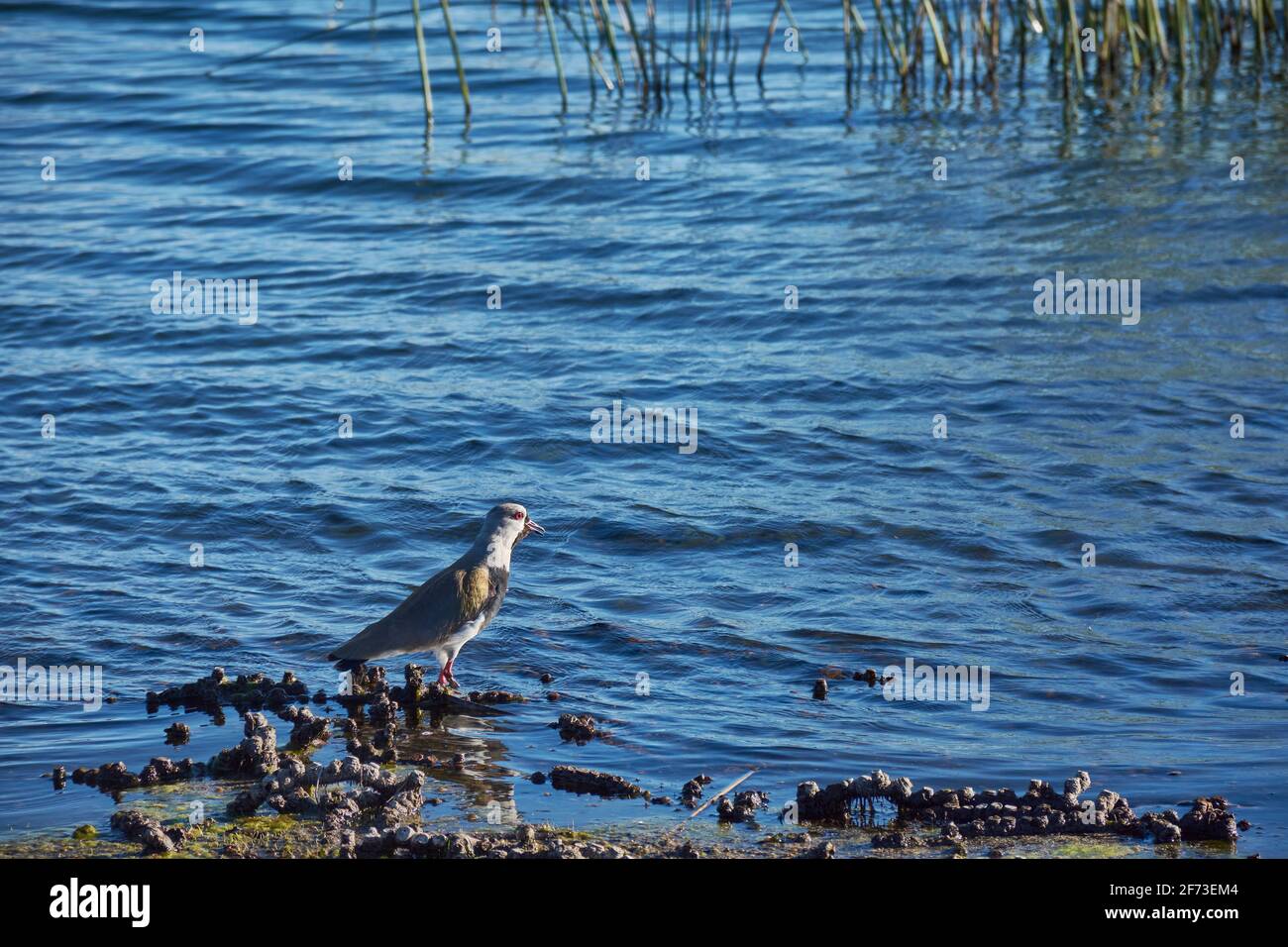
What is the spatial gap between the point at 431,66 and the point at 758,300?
1120 centimetres

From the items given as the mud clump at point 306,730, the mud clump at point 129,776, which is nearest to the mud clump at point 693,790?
the mud clump at point 306,730

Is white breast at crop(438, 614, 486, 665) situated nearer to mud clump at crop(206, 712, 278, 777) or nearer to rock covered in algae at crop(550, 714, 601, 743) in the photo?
rock covered in algae at crop(550, 714, 601, 743)

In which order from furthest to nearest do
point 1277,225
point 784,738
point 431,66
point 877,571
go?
point 431,66 < point 1277,225 < point 877,571 < point 784,738

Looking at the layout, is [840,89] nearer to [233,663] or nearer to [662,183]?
[662,183]

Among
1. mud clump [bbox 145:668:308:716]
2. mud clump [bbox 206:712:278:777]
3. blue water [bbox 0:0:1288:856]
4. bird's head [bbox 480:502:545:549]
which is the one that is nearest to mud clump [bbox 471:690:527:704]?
blue water [bbox 0:0:1288:856]

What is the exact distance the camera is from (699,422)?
10812 millimetres

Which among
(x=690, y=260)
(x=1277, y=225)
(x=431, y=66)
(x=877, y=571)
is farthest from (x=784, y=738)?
(x=431, y=66)

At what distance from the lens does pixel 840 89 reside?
20.3 meters

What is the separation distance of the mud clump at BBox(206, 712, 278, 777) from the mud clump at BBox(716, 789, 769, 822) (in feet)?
5.84

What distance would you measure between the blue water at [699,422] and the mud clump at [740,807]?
0.27 m

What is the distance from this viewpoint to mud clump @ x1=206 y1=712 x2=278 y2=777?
6.02 m

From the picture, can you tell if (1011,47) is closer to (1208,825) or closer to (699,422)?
(699,422)

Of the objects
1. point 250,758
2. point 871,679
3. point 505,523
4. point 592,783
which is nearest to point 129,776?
point 250,758

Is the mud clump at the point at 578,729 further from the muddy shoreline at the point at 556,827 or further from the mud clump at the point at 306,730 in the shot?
the mud clump at the point at 306,730
